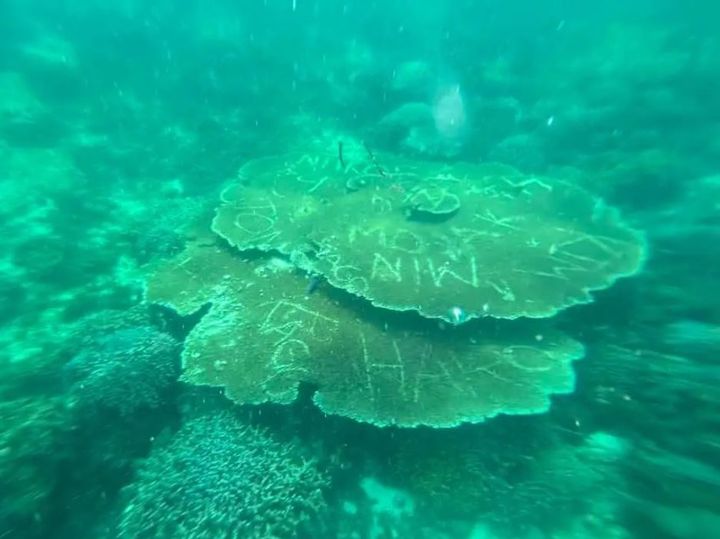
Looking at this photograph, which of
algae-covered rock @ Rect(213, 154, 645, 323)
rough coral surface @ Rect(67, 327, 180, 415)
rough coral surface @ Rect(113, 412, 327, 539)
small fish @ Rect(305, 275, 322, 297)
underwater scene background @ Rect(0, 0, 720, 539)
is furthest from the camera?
small fish @ Rect(305, 275, 322, 297)

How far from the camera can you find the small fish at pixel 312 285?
672 centimetres

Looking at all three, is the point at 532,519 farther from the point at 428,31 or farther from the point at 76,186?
the point at 428,31

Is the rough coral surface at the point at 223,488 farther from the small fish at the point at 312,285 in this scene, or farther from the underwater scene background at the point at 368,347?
the small fish at the point at 312,285

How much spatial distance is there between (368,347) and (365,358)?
197mm

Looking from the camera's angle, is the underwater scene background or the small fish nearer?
the underwater scene background

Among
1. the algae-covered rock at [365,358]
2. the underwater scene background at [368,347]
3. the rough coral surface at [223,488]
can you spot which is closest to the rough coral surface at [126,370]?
the underwater scene background at [368,347]

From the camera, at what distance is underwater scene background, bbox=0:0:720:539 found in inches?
199

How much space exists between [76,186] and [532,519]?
47.4 ft

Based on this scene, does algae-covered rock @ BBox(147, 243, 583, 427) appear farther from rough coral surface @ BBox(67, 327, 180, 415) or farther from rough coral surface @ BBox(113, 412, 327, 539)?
rough coral surface @ BBox(113, 412, 327, 539)

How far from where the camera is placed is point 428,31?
2697cm

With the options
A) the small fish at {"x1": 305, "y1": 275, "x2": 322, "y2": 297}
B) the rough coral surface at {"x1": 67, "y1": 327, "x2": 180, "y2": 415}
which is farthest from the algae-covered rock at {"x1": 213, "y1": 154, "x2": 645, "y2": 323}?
Result: the rough coral surface at {"x1": 67, "y1": 327, "x2": 180, "y2": 415}

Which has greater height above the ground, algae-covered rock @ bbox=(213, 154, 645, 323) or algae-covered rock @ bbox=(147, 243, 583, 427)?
algae-covered rock @ bbox=(213, 154, 645, 323)

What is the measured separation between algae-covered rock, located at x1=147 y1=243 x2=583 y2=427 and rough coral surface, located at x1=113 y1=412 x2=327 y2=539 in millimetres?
689

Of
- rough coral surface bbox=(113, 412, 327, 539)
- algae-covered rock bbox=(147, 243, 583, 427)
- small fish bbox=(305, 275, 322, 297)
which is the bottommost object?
rough coral surface bbox=(113, 412, 327, 539)
